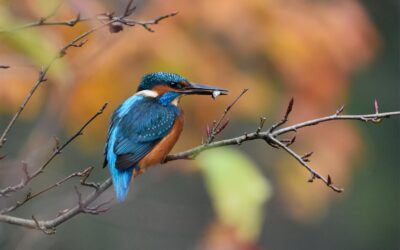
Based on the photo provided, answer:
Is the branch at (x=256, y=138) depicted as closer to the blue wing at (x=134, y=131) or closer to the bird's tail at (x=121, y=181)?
the bird's tail at (x=121, y=181)


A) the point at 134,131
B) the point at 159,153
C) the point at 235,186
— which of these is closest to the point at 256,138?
the point at 235,186

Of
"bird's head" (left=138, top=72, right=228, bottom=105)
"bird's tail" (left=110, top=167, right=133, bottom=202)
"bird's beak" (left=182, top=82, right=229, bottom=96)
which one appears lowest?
"bird's tail" (left=110, top=167, right=133, bottom=202)

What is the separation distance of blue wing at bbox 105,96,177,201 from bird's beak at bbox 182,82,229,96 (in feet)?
0.46

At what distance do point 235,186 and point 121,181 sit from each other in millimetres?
400

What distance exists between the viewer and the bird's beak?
2.80m

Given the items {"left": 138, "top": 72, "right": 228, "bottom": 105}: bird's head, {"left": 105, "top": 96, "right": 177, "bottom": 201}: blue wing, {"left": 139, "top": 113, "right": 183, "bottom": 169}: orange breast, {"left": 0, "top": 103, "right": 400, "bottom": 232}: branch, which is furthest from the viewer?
{"left": 138, "top": 72, "right": 228, "bottom": 105}: bird's head

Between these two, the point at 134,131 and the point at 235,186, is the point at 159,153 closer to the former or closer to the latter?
the point at 134,131

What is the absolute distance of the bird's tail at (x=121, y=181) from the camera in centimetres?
276

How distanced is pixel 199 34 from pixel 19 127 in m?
3.56

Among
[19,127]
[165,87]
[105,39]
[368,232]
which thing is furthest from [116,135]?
[368,232]

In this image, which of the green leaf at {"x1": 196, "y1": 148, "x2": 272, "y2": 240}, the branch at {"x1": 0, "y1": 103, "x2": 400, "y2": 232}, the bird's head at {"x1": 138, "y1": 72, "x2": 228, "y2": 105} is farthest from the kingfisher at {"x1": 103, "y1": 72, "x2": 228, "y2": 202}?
the branch at {"x1": 0, "y1": 103, "x2": 400, "y2": 232}

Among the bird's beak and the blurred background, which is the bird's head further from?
the blurred background

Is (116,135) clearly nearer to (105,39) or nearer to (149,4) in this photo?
(105,39)

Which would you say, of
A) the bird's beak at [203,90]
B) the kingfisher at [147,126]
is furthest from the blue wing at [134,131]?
the bird's beak at [203,90]
